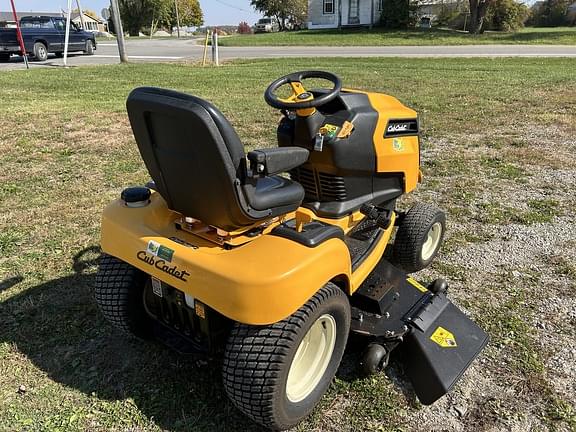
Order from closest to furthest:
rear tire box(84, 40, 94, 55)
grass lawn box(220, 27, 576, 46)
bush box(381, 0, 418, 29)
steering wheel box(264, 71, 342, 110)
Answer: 1. steering wheel box(264, 71, 342, 110)
2. rear tire box(84, 40, 94, 55)
3. grass lawn box(220, 27, 576, 46)
4. bush box(381, 0, 418, 29)

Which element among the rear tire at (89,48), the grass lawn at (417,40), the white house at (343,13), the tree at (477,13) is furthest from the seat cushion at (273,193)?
the white house at (343,13)

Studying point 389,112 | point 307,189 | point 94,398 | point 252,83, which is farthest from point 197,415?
point 252,83

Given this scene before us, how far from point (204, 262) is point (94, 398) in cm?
89

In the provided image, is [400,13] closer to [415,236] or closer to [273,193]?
[415,236]

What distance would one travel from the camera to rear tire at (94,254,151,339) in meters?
2.28

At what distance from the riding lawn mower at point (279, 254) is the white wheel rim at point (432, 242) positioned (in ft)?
1.44

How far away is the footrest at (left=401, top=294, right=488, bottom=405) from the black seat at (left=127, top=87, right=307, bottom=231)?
0.86 metres

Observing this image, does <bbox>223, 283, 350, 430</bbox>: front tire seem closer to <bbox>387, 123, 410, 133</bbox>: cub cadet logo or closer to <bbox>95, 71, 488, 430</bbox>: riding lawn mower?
<bbox>95, 71, 488, 430</bbox>: riding lawn mower

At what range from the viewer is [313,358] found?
7.09 ft

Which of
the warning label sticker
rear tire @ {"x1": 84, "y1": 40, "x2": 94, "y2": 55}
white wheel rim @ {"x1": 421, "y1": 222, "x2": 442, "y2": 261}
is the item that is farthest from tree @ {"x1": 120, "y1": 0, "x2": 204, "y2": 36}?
the warning label sticker

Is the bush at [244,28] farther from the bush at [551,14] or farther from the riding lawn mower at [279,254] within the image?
the riding lawn mower at [279,254]

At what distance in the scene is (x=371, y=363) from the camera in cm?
215

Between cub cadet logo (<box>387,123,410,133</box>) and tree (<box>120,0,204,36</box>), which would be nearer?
cub cadet logo (<box>387,123,410,133</box>)

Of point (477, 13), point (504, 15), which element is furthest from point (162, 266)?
point (504, 15)
